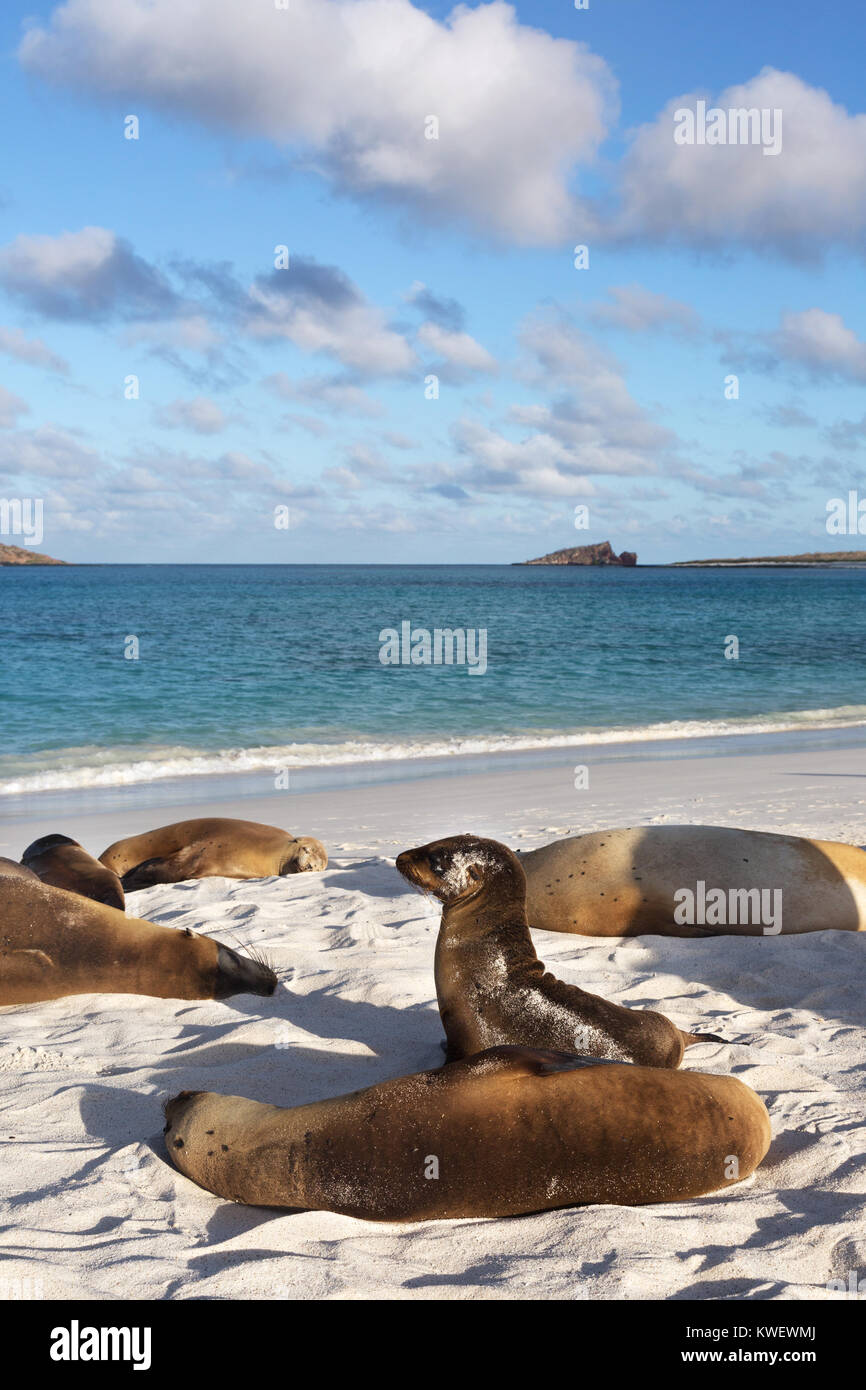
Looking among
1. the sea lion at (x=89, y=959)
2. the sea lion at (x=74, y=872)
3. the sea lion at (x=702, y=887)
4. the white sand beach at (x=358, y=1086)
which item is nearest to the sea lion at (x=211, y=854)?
the white sand beach at (x=358, y=1086)

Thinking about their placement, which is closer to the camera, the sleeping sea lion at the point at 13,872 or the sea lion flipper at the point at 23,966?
the sea lion flipper at the point at 23,966

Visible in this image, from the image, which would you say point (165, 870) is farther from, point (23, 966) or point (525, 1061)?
point (525, 1061)

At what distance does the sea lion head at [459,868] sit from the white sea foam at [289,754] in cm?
1025

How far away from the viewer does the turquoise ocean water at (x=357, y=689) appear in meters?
16.6

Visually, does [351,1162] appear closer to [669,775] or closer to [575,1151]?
[575,1151]

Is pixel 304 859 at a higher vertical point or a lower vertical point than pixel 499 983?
lower

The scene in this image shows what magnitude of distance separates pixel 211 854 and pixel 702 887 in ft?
12.2

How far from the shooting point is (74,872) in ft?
22.5

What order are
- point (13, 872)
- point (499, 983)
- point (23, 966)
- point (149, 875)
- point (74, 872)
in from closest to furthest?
point (499, 983), point (23, 966), point (13, 872), point (74, 872), point (149, 875)

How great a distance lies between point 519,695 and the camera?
24156 mm

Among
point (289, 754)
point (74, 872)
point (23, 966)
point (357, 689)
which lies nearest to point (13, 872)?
point (23, 966)

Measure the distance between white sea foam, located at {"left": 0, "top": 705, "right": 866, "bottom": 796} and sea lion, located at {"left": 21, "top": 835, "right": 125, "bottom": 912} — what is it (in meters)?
6.08

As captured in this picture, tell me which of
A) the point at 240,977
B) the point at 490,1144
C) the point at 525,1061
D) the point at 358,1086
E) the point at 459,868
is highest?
the point at 459,868

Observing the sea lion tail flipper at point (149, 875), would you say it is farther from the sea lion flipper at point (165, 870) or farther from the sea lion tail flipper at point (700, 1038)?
the sea lion tail flipper at point (700, 1038)
